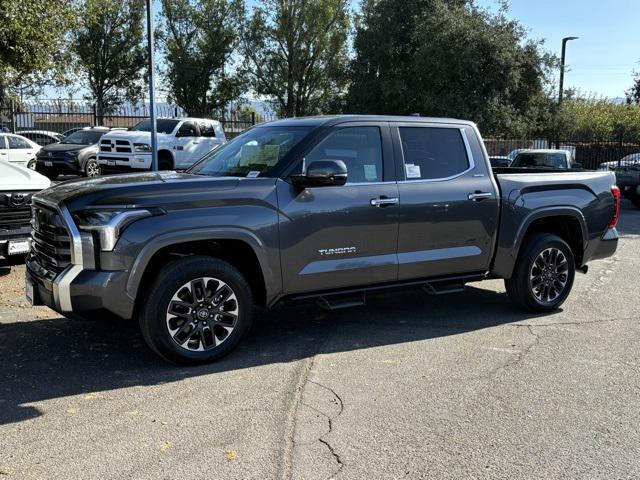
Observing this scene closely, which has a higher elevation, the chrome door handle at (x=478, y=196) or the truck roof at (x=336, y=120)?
the truck roof at (x=336, y=120)

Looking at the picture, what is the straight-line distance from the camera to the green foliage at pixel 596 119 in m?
32.1

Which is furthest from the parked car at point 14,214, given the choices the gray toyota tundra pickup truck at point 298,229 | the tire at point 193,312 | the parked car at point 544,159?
the parked car at point 544,159

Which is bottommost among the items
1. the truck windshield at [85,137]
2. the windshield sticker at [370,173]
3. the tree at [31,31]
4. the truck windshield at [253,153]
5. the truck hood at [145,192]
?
the truck hood at [145,192]

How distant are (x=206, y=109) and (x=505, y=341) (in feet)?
110

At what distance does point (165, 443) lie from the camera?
3.77 meters

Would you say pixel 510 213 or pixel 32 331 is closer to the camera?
pixel 32 331

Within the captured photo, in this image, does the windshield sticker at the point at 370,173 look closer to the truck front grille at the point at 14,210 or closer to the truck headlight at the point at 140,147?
the truck front grille at the point at 14,210

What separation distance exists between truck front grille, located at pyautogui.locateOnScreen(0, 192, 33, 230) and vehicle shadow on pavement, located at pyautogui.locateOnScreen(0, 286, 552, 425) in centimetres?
173

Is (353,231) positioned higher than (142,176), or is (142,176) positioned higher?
(142,176)

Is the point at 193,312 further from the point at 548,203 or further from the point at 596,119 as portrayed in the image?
the point at 596,119

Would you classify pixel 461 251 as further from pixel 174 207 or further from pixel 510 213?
pixel 174 207

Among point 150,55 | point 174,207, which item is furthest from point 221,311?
point 150,55

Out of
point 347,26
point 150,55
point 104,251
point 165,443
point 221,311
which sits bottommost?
point 165,443

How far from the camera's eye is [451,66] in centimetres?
2830
